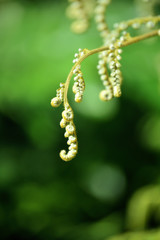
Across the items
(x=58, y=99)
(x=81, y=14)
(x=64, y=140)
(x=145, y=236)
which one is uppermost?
(x=64, y=140)

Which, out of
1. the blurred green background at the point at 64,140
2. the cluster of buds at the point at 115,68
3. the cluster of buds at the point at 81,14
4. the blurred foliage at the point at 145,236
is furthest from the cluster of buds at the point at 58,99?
the blurred green background at the point at 64,140

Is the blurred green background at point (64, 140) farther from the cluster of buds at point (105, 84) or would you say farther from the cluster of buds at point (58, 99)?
the cluster of buds at point (58, 99)

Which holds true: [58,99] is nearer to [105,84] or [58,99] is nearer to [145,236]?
[105,84]

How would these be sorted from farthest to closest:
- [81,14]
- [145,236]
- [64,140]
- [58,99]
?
[64,140] → [145,236] → [81,14] → [58,99]

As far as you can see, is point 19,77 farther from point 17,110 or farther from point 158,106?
point 158,106

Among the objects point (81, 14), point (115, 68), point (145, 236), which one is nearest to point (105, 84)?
point (115, 68)

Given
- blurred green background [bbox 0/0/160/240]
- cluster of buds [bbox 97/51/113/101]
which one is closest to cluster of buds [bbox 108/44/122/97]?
cluster of buds [bbox 97/51/113/101]

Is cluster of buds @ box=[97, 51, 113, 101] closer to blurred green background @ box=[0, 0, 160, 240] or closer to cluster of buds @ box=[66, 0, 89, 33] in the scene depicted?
cluster of buds @ box=[66, 0, 89, 33]

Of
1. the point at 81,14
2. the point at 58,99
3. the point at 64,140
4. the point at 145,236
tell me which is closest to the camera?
the point at 58,99
